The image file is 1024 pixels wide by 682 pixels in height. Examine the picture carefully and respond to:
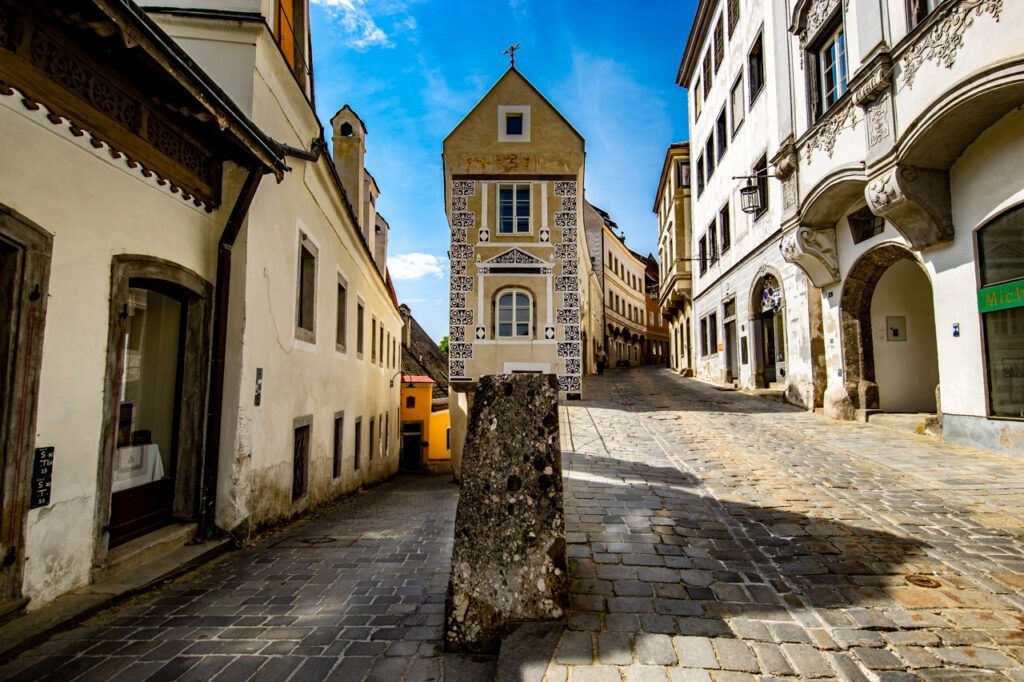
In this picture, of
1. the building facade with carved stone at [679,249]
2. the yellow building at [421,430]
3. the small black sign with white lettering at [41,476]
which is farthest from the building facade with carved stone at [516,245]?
the small black sign with white lettering at [41,476]

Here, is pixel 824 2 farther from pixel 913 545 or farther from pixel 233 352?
pixel 233 352

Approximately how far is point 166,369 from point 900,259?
13.2 meters

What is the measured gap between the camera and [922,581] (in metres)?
3.64

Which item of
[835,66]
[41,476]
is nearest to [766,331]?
[835,66]

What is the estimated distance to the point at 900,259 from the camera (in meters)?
11.3

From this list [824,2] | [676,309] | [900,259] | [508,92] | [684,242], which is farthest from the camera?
[676,309]

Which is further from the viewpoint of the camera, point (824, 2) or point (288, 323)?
point (824, 2)

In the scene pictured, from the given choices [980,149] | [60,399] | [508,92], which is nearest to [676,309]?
[508,92]

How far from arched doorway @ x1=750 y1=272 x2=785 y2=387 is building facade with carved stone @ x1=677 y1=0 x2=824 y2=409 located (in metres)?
0.03

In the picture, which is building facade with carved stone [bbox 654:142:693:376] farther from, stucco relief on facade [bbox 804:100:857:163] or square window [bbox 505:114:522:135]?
stucco relief on facade [bbox 804:100:857:163]

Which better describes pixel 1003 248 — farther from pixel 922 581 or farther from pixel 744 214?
pixel 744 214

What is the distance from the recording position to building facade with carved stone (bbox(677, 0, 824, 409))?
14.0 m

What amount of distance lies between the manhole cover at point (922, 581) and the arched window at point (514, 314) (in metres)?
14.3

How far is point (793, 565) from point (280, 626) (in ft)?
11.9
